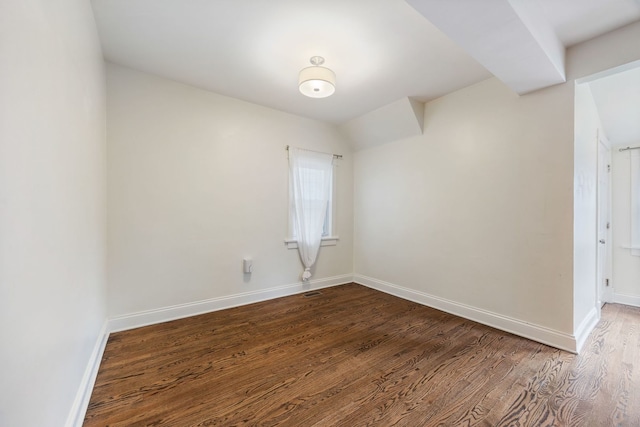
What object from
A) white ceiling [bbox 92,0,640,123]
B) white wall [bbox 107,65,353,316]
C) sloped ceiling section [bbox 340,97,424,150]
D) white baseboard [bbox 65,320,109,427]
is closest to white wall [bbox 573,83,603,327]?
white ceiling [bbox 92,0,640,123]

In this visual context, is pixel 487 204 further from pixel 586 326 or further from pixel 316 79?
pixel 316 79

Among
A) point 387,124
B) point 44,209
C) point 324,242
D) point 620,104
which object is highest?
point 387,124

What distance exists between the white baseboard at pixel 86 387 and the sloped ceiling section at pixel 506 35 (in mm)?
2902

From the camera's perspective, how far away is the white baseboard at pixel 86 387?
1357 millimetres

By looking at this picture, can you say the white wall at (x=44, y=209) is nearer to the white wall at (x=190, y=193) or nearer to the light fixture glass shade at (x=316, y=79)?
the white wall at (x=190, y=193)

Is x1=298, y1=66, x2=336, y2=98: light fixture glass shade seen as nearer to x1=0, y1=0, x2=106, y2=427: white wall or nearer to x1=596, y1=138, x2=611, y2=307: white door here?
x1=0, y1=0, x2=106, y2=427: white wall

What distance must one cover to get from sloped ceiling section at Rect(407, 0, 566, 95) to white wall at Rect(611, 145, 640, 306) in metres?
2.29

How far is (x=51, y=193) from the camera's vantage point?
1.12m

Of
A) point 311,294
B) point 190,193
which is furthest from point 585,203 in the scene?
point 190,193

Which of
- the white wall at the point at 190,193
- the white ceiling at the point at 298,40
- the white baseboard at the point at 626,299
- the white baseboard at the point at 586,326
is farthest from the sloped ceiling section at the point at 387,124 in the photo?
the white baseboard at the point at 626,299

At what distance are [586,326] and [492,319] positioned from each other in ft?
2.62

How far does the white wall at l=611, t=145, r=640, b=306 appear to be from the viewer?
3.29 meters

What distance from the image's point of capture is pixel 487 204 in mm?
2777

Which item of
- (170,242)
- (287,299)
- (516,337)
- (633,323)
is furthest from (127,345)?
(633,323)
